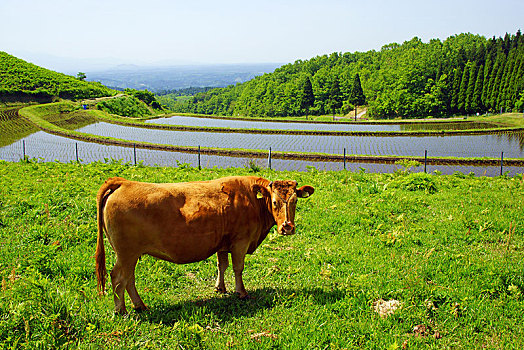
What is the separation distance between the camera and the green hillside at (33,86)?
2460 inches

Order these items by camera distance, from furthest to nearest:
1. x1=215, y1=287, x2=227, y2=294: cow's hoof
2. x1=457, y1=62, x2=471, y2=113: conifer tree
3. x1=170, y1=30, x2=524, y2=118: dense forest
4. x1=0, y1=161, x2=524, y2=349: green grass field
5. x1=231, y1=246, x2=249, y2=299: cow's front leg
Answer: x1=457, y1=62, x2=471, y2=113: conifer tree, x1=170, y1=30, x2=524, y2=118: dense forest, x1=215, y1=287, x2=227, y2=294: cow's hoof, x1=231, y1=246, x2=249, y2=299: cow's front leg, x1=0, y1=161, x2=524, y2=349: green grass field

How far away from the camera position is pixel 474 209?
9.28 m

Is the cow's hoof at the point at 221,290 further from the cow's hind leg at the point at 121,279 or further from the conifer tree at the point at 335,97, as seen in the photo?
the conifer tree at the point at 335,97

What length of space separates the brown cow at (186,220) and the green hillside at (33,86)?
69.1m

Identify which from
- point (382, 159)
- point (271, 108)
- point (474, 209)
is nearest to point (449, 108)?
point (271, 108)

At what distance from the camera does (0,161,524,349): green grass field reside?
4.42 meters

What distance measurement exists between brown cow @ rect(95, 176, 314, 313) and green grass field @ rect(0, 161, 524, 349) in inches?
21.8

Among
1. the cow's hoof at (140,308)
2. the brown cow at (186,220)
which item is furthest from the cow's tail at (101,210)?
the cow's hoof at (140,308)

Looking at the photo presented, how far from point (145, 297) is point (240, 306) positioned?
1.38 meters

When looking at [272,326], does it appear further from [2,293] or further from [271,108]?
[271,108]

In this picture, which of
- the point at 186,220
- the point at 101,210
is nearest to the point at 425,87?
the point at 186,220

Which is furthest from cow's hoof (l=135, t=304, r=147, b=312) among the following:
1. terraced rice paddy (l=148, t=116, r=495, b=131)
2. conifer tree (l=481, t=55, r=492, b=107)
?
conifer tree (l=481, t=55, r=492, b=107)

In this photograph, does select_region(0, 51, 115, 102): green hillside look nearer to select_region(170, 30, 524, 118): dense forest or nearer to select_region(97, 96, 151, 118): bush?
select_region(97, 96, 151, 118): bush

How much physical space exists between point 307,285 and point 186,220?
87.0 inches
